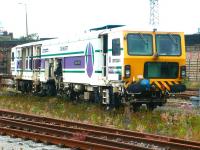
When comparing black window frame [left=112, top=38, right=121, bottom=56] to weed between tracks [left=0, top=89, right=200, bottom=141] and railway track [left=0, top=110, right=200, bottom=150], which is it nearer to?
weed between tracks [left=0, top=89, right=200, bottom=141]

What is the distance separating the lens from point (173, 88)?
17.7 metres

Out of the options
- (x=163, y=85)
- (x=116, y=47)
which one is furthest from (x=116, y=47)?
(x=163, y=85)

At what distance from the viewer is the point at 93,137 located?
1152cm

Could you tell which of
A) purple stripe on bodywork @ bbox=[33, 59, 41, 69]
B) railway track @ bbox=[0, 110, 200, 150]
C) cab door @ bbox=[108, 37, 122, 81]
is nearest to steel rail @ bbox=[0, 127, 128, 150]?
railway track @ bbox=[0, 110, 200, 150]

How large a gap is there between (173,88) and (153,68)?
97cm

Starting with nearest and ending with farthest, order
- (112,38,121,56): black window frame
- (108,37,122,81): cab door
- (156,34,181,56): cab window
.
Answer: (108,37,122,81): cab door, (112,38,121,56): black window frame, (156,34,181,56): cab window

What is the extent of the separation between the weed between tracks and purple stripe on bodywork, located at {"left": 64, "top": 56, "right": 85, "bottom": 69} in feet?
5.42

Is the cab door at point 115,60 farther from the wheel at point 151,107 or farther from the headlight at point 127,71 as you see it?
the wheel at point 151,107

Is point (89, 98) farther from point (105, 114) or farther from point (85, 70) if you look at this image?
point (105, 114)

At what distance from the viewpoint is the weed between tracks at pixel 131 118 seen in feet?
45.6

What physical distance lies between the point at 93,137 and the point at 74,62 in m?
11.0

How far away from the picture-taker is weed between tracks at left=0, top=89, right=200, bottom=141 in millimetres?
13898

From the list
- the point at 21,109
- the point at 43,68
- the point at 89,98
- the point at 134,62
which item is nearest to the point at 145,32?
the point at 134,62

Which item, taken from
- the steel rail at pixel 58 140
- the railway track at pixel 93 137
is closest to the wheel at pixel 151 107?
the railway track at pixel 93 137
